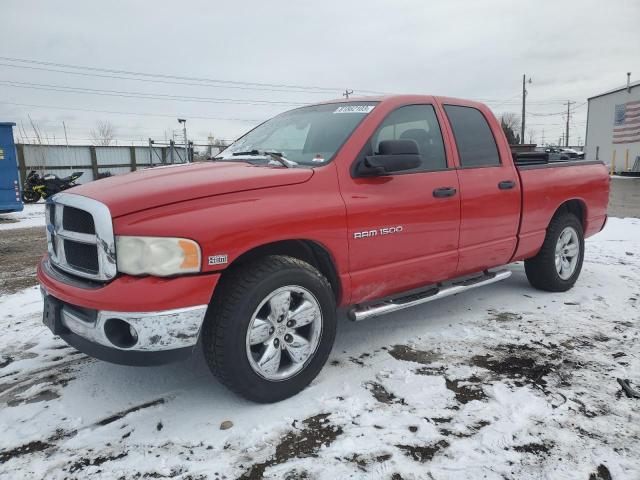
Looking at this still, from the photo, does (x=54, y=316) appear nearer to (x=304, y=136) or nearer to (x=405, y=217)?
(x=304, y=136)

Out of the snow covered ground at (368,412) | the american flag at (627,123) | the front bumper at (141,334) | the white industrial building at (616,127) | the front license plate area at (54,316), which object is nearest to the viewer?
the snow covered ground at (368,412)

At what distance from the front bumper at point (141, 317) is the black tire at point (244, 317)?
12 cm

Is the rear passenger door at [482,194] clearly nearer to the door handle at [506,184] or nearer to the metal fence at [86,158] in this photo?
the door handle at [506,184]

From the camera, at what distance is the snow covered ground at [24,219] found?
10.8m

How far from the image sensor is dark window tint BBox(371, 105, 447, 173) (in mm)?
3609

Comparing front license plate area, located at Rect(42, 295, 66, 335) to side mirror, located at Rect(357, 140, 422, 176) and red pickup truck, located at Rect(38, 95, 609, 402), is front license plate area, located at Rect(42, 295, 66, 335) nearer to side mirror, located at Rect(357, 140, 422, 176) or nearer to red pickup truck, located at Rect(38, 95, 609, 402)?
red pickup truck, located at Rect(38, 95, 609, 402)

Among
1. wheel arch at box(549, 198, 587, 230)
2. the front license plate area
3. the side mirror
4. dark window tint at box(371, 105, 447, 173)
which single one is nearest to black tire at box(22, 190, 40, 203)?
the front license plate area

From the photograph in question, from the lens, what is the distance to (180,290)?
2412 mm

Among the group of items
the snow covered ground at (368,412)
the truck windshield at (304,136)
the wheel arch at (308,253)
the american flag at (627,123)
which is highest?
the american flag at (627,123)

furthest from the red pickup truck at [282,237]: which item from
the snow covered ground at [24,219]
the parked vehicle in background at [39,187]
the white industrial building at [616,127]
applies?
the white industrial building at [616,127]

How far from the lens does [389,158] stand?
10.2ft

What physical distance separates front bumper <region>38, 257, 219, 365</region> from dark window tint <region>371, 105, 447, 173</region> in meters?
1.87

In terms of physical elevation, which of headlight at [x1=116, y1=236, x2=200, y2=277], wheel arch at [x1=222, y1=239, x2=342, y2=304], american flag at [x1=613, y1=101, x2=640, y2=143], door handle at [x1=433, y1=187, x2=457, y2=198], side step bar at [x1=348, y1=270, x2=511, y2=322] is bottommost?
side step bar at [x1=348, y1=270, x2=511, y2=322]

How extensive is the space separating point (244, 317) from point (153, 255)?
575 mm
